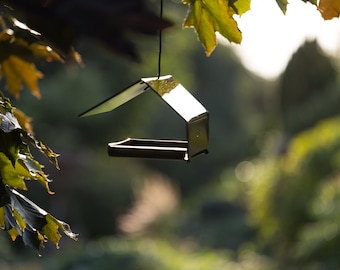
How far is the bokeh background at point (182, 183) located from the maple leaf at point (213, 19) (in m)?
3.07

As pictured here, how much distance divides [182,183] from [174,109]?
76.1ft

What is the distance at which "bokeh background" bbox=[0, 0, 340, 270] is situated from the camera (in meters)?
6.79

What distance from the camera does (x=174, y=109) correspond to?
1.80 meters

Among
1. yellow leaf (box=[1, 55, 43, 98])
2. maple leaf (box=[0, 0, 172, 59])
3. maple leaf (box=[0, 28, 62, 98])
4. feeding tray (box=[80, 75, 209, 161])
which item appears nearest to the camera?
maple leaf (box=[0, 0, 172, 59])

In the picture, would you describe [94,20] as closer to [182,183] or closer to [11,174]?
[11,174]

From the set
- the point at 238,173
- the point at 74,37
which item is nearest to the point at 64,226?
the point at 74,37

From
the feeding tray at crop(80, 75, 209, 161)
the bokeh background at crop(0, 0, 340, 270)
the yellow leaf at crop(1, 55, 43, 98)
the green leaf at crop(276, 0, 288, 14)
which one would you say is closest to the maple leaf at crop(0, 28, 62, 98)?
the yellow leaf at crop(1, 55, 43, 98)

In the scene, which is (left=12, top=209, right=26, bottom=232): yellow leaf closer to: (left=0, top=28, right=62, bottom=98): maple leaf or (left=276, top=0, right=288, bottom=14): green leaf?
(left=0, top=28, right=62, bottom=98): maple leaf

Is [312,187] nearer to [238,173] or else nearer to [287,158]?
[287,158]

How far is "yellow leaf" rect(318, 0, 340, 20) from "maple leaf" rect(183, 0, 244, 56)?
6.3 inches

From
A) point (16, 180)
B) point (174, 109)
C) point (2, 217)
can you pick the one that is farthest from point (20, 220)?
point (174, 109)

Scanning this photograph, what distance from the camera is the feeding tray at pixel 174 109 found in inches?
72.4

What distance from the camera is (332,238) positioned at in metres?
6.14

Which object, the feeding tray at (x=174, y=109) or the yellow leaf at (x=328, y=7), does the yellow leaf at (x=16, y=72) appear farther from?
the yellow leaf at (x=328, y=7)
